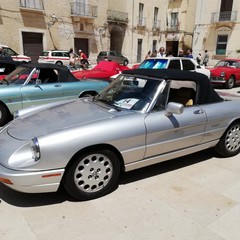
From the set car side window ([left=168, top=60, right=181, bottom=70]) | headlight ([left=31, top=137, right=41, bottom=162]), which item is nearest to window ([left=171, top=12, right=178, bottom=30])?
car side window ([left=168, top=60, right=181, bottom=70])

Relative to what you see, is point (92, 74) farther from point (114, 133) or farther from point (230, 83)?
point (230, 83)

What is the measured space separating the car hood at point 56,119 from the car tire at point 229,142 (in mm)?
2007

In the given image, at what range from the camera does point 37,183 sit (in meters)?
2.72

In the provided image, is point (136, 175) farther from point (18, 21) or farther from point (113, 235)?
point (18, 21)

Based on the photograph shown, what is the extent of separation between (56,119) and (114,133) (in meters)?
0.77

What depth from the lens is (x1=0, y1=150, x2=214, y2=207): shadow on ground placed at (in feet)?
9.94

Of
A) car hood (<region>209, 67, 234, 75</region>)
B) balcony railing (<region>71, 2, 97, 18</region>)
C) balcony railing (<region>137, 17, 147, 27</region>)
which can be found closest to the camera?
car hood (<region>209, 67, 234, 75</region>)

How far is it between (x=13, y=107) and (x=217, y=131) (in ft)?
14.0

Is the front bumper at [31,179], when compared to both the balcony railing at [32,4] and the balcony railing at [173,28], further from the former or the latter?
the balcony railing at [173,28]

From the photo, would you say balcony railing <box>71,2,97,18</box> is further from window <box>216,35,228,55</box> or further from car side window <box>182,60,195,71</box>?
car side window <box>182,60,195,71</box>

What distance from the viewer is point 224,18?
2958cm

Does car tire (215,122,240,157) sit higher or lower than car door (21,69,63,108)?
lower

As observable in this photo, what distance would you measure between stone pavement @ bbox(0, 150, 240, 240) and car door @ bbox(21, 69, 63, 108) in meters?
2.99

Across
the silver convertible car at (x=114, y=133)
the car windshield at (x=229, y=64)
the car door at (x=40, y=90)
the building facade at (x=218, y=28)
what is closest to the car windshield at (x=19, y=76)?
the car door at (x=40, y=90)
